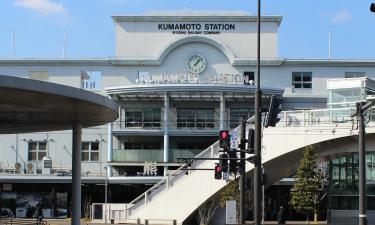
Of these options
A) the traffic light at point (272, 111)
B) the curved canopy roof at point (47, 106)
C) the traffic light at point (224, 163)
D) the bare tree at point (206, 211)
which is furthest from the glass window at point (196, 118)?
the traffic light at point (272, 111)

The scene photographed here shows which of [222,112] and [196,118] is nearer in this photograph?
[222,112]

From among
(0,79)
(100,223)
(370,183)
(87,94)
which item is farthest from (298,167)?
(0,79)

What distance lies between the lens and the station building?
62750mm

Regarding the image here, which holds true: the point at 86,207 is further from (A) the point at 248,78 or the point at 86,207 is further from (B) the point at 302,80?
(B) the point at 302,80

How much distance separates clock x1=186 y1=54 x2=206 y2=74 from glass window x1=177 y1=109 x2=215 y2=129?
427 centimetres

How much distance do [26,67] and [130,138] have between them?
12.7m

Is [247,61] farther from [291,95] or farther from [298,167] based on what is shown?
[298,167]

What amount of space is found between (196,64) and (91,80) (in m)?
10.3

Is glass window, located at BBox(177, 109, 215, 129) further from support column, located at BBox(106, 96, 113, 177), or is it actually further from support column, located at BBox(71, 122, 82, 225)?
support column, located at BBox(71, 122, 82, 225)

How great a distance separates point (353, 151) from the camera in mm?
43906

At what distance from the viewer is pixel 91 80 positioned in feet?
226

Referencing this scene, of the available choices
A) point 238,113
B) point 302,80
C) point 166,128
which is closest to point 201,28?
point 238,113

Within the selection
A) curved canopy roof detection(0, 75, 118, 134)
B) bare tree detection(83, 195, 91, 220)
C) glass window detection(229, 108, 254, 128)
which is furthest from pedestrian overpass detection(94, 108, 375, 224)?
curved canopy roof detection(0, 75, 118, 134)

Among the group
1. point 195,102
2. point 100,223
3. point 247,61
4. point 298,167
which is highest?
point 247,61
